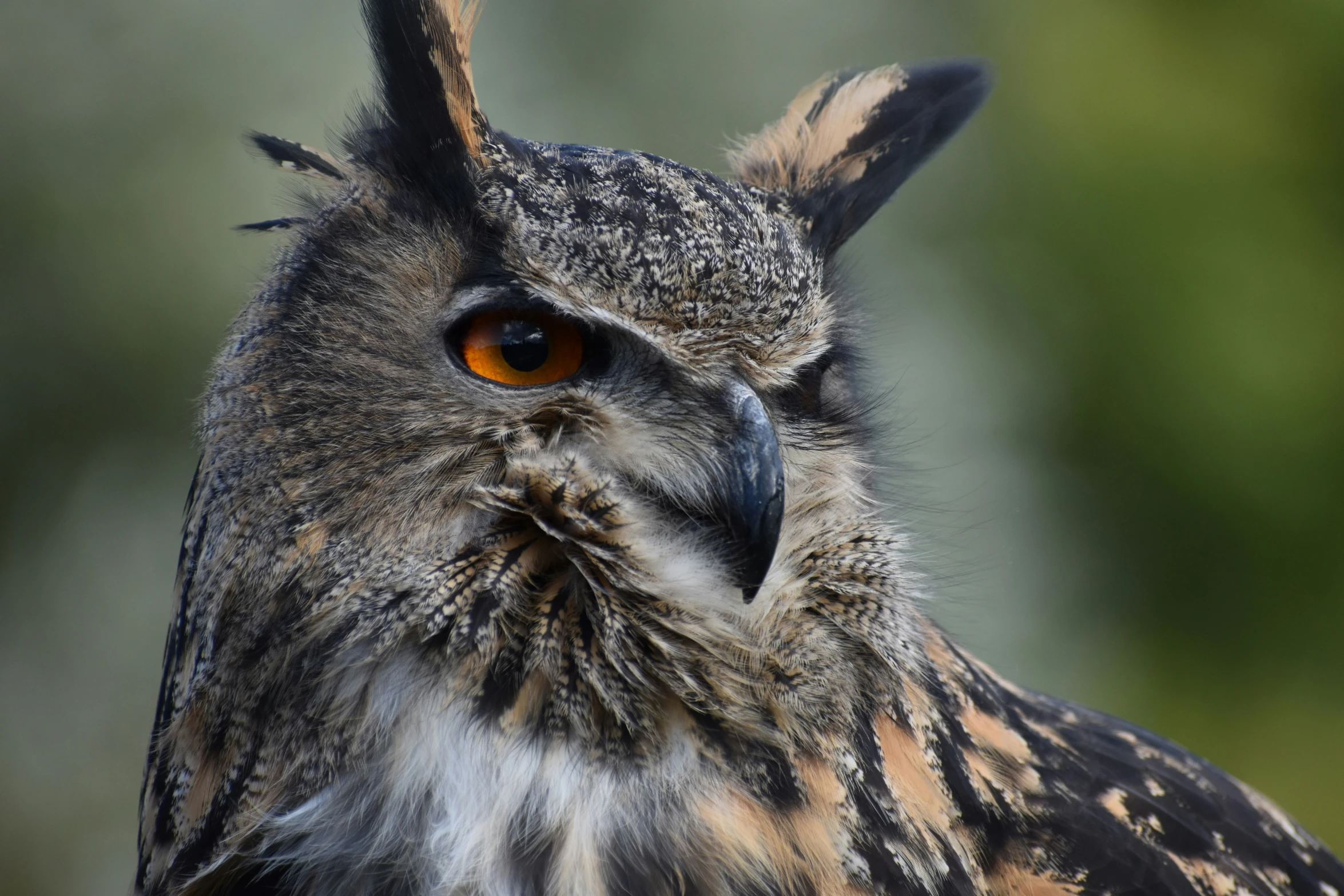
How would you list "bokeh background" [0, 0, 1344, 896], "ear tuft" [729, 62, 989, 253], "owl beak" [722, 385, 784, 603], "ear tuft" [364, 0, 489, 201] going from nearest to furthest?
"owl beak" [722, 385, 784, 603] → "ear tuft" [364, 0, 489, 201] → "ear tuft" [729, 62, 989, 253] → "bokeh background" [0, 0, 1344, 896]

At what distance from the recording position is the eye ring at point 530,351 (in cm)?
105

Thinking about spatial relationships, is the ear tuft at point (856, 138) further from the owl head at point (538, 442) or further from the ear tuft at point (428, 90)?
the ear tuft at point (428, 90)

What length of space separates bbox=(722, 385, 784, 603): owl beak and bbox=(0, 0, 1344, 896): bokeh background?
3.41m

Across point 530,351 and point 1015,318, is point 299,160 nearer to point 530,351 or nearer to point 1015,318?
point 530,351

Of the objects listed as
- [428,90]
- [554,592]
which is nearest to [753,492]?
[554,592]

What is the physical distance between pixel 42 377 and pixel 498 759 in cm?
419

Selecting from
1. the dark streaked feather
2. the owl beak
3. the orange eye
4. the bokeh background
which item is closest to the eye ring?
the orange eye

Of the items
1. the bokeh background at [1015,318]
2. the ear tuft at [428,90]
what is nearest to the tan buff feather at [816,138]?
the ear tuft at [428,90]

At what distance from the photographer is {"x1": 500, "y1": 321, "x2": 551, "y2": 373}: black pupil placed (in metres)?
1.05

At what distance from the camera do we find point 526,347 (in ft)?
3.43

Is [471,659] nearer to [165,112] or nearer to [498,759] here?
[498,759]

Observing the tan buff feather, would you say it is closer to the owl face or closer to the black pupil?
the owl face

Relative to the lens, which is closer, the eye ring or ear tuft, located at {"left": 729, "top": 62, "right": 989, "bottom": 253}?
the eye ring

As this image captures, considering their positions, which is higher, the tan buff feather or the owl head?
the tan buff feather
